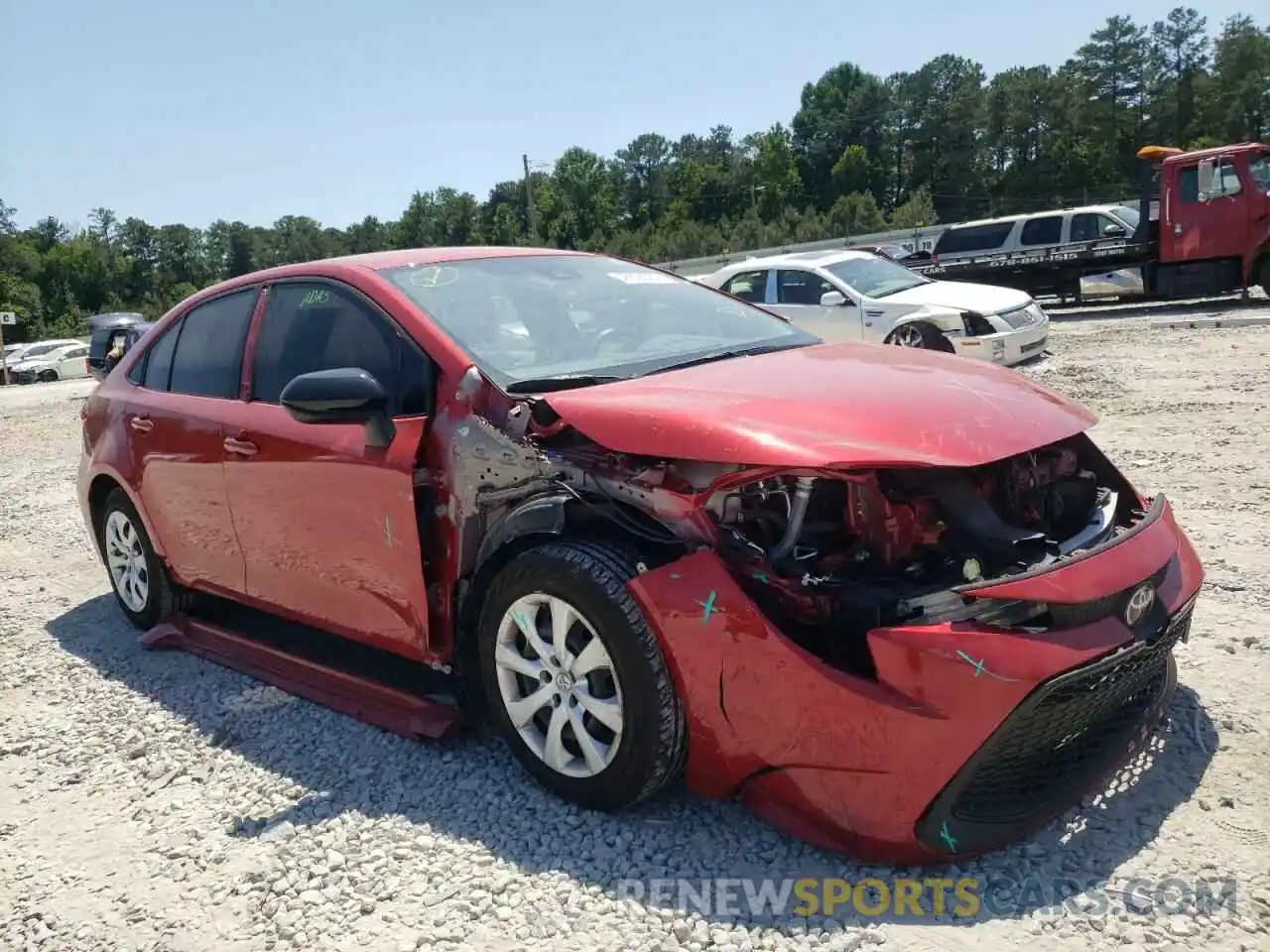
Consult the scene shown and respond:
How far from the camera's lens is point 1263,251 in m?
14.6

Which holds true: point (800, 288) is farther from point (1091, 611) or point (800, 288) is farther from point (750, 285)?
point (1091, 611)

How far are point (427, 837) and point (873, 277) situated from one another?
10.2 m

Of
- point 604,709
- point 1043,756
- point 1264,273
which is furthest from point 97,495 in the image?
point 1264,273

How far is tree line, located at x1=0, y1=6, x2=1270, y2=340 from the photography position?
218 ft

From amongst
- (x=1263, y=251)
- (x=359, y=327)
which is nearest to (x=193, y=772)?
(x=359, y=327)

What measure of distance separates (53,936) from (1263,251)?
16746 millimetres

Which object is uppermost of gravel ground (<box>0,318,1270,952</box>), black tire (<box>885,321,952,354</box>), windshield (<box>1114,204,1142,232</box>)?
windshield (<box>1114,204,1142,232</box>)

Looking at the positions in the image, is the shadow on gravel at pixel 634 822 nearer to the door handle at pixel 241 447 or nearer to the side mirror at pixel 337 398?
the door handle at pixel 241 447

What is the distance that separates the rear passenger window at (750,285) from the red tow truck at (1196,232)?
297 inches

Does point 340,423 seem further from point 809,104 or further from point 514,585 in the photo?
point 809,104

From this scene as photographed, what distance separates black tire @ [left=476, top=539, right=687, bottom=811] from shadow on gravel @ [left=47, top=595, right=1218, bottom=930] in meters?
0.13

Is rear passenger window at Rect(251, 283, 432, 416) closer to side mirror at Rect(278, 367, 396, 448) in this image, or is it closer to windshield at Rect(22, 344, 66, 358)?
side mirror at Rect(278, 367, 396, 448)

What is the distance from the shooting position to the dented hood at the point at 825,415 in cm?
250

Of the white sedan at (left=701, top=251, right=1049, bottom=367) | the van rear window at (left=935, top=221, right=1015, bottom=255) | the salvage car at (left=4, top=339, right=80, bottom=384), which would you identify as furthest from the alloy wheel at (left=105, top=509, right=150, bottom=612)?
the salvage car at (left=4, top=339, right=80, bottom=384)
